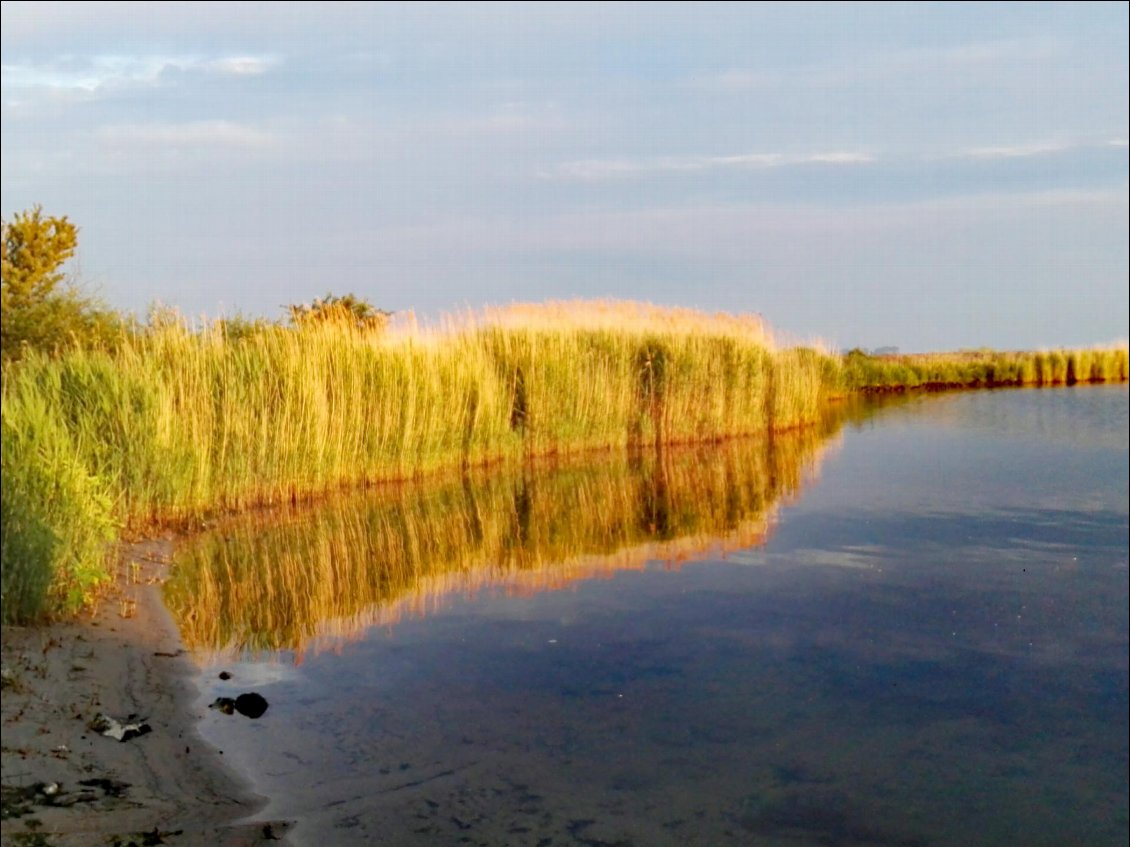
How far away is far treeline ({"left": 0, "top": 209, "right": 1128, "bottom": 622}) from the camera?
6.31 m

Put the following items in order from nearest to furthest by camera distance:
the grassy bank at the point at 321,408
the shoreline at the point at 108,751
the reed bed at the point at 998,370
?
1. the shoreline at the point at 108,751
2. the grassy bank at the point at 321,408
3. the reed bed at the point at 998,370

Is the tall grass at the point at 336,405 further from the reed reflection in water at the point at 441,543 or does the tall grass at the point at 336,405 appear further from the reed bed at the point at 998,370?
the reed bed at the point at 998,370

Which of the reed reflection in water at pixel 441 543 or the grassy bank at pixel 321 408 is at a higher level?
the grassy bank at pixel 321 408

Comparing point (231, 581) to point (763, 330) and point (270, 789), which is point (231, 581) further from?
point (763, 330)

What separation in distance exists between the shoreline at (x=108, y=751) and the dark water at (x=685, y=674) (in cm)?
19

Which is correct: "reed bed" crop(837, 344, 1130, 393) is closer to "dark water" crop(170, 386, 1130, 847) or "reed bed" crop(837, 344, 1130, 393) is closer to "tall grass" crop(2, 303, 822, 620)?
"tall grass" crop(2, 303, 822, 620)

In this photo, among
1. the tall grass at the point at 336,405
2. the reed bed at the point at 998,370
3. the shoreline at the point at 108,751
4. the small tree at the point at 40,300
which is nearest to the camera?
the shoreline at the point at 108,751

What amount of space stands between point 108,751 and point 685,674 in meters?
2.80

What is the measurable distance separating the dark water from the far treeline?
981 mm

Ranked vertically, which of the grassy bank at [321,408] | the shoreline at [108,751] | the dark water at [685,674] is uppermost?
the grassy bank at [321,408]

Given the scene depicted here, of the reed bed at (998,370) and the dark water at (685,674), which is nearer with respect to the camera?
the dark water at (685,674)

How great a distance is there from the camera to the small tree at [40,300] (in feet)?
45.8

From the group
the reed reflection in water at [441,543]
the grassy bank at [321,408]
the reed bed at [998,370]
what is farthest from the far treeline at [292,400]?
the reed bed at [998,370]

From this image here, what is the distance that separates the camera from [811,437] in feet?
61.4
